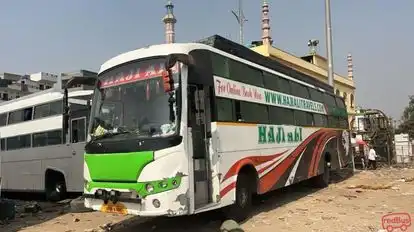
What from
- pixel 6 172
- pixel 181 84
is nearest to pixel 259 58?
pixel 181 84

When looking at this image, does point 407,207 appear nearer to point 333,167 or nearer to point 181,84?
point 333,167

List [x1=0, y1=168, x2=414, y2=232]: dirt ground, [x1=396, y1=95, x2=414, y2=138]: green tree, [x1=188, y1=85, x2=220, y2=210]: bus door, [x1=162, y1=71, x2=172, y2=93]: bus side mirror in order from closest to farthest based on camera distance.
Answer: [x1=162, y1=71, x2=172, y2=93]: bus side mirror → [x1=188, y1=85, x2=220, y2=210]: bus door → [x1=0, y1=168, x2=414, y2=232]: dirt ground → [x1=396, y1=95, x2=414, y2=138]: green tree

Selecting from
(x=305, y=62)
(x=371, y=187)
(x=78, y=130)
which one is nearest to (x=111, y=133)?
(x=78, y=130)

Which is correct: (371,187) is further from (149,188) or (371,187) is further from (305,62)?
(305,62)

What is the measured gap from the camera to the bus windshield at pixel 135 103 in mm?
7285

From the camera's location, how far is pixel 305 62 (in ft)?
117

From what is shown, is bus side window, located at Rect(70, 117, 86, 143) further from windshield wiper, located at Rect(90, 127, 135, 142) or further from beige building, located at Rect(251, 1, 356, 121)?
beige building, located at Rect(251, 1, 356, 121)

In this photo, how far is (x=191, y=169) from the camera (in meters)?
7.46

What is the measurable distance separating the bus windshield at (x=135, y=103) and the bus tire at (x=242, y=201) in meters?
2.50

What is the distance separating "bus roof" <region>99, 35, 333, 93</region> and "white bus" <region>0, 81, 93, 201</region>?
5698mm

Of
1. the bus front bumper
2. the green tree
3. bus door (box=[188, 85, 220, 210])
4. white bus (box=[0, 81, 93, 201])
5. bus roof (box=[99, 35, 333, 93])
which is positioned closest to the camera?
the bus front bumper

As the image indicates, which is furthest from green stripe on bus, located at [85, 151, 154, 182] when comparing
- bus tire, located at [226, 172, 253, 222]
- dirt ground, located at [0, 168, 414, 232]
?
bus tire, located at [226, 172, 253, 222]

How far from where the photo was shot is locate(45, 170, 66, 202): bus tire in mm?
15352

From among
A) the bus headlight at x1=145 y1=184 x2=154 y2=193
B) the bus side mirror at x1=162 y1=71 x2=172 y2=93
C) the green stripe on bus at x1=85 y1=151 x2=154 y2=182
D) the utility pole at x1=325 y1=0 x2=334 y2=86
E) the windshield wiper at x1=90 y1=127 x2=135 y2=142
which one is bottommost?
the bus headlight at x1=145 y1=184 x2=154 y2=193
